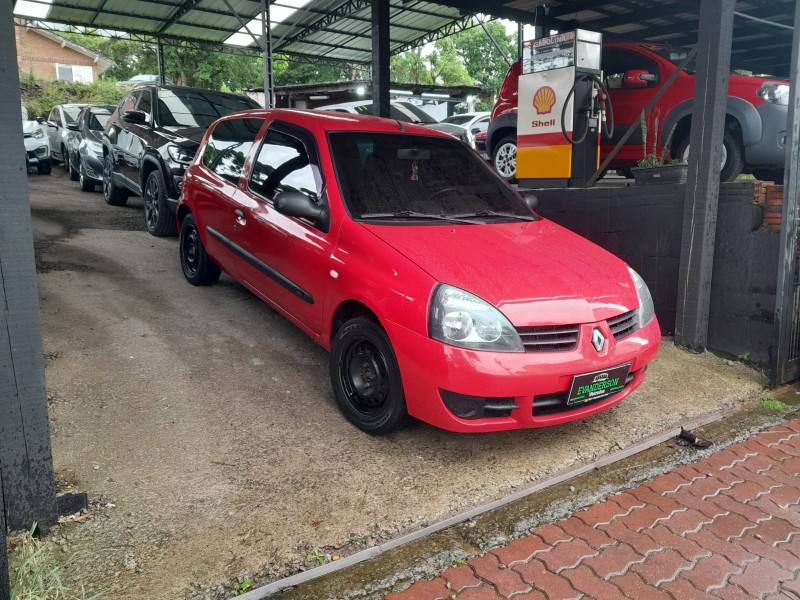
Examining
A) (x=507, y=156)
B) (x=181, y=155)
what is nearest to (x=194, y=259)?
(x=181, y=155)

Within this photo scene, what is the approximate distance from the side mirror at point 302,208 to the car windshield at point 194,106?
439 centimetres

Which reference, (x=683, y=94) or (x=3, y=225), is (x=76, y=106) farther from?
(x=3, y=225)

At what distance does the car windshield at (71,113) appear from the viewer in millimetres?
13953

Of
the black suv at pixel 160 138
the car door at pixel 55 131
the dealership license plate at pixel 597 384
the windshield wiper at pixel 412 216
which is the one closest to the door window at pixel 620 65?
the black suv at pixel 160 138

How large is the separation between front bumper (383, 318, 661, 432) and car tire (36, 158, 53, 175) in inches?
524

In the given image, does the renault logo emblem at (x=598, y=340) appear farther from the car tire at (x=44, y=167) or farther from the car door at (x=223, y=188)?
the car tire at (x=44, y=167)

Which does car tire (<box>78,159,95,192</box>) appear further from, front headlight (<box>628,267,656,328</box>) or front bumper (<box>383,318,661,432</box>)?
front headlight (<box>628,267,656,328</box>)

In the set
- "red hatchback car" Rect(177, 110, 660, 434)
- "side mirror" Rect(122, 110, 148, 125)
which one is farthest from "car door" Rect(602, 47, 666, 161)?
"side mirror" Rect(122, 110, 148, 125)

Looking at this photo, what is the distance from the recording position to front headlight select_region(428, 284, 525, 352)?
3.04 meters

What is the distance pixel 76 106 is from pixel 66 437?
13706 millimetres

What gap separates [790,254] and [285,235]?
11.8ft

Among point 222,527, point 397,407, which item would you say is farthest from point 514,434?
point 222,527

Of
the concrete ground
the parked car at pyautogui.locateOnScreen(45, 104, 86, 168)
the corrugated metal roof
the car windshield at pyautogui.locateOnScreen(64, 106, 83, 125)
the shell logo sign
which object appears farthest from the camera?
the parked car at pyautogui.locateOnScreen(45, 104, 86, 168)

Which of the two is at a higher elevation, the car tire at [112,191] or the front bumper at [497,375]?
the car tire at [112,191]
